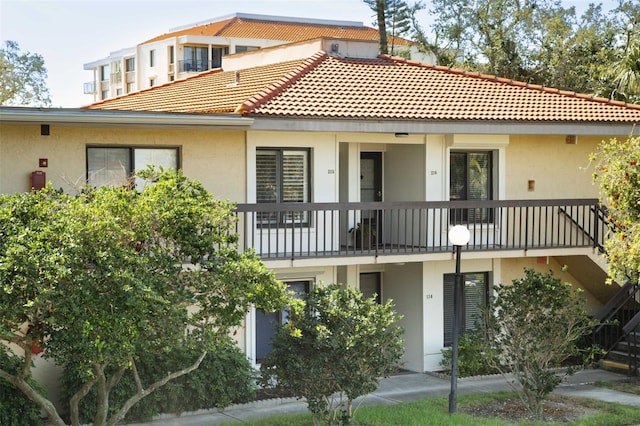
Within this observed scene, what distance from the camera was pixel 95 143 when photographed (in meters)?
18.4

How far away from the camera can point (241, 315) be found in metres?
12.9

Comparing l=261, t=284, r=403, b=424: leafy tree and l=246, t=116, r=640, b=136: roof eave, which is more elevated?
l=246, t=116, r=640, b=136: roof eave

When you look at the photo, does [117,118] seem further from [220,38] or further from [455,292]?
[220,38]

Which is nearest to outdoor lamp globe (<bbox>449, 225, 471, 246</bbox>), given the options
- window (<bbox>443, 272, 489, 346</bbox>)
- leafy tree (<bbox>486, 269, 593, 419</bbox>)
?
leafy tree (<bbox>486, 269, 593, 419</bbox>)

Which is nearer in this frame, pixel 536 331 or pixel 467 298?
pixel 536 331

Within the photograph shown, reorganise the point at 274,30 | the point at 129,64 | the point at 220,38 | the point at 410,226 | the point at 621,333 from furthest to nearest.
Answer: the point at 129,64 < the point at 274,30 < the point at 220,38 < the point at 621,333 < the point at 410,226

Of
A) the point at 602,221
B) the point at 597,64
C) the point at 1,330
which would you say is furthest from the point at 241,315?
the point at 597,64

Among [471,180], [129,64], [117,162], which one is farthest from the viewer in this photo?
[129,64]

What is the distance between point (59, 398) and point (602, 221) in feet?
40.5

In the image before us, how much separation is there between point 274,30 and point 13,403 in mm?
62688

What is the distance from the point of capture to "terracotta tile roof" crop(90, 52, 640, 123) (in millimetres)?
20469

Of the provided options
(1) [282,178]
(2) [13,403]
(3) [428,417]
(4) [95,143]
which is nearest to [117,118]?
(4) [95,143]

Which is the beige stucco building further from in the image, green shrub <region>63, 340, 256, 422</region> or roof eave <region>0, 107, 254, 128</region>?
green shrub <region>63, 340, 256, 422</region>

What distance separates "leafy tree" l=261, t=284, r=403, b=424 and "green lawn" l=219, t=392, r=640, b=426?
3.38 ft
